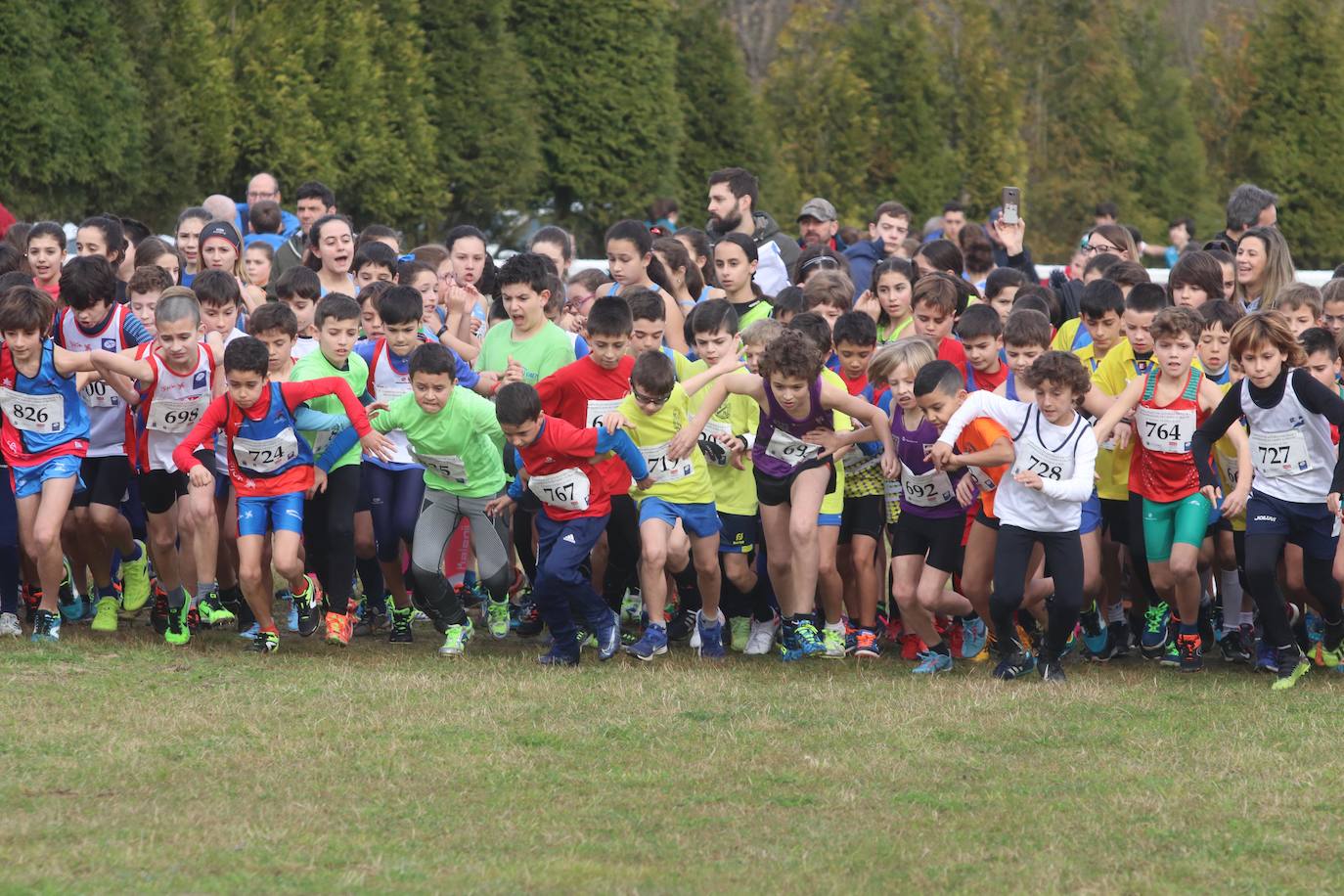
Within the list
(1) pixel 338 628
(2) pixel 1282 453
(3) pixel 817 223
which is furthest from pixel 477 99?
(2) pixel 1282 453

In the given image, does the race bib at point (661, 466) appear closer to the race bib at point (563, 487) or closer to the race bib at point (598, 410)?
the race bib at point (598, 410)

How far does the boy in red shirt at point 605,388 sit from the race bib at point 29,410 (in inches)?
91.2

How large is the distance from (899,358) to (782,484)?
82 cm

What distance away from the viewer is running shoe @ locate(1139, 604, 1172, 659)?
9.35 metres

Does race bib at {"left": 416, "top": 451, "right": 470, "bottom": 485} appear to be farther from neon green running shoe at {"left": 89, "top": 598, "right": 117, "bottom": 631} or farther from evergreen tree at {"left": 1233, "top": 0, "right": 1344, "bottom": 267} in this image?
evergreen tree at {"left": 1233, "top": 0, "right": 1344, "bottom": 267}

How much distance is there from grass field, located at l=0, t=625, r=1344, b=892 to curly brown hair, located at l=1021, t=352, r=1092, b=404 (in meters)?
1.32

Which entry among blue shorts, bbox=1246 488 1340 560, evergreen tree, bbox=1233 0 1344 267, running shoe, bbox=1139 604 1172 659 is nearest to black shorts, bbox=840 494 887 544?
running shoe, bbox=1139 604 1172 659

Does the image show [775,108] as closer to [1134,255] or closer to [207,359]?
[1134,255]

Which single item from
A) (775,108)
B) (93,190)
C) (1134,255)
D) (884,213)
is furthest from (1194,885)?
(775,108)

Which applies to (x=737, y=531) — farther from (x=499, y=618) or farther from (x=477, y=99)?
(x=477, y=99)

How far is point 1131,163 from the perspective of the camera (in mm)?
32750

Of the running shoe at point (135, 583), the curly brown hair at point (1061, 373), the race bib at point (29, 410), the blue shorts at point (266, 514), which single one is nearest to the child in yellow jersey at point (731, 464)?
the curly brown hair at point (1061, 373)

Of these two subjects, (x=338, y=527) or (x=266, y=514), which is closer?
(x=266, y=514)

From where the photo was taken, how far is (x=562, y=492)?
8.69m
